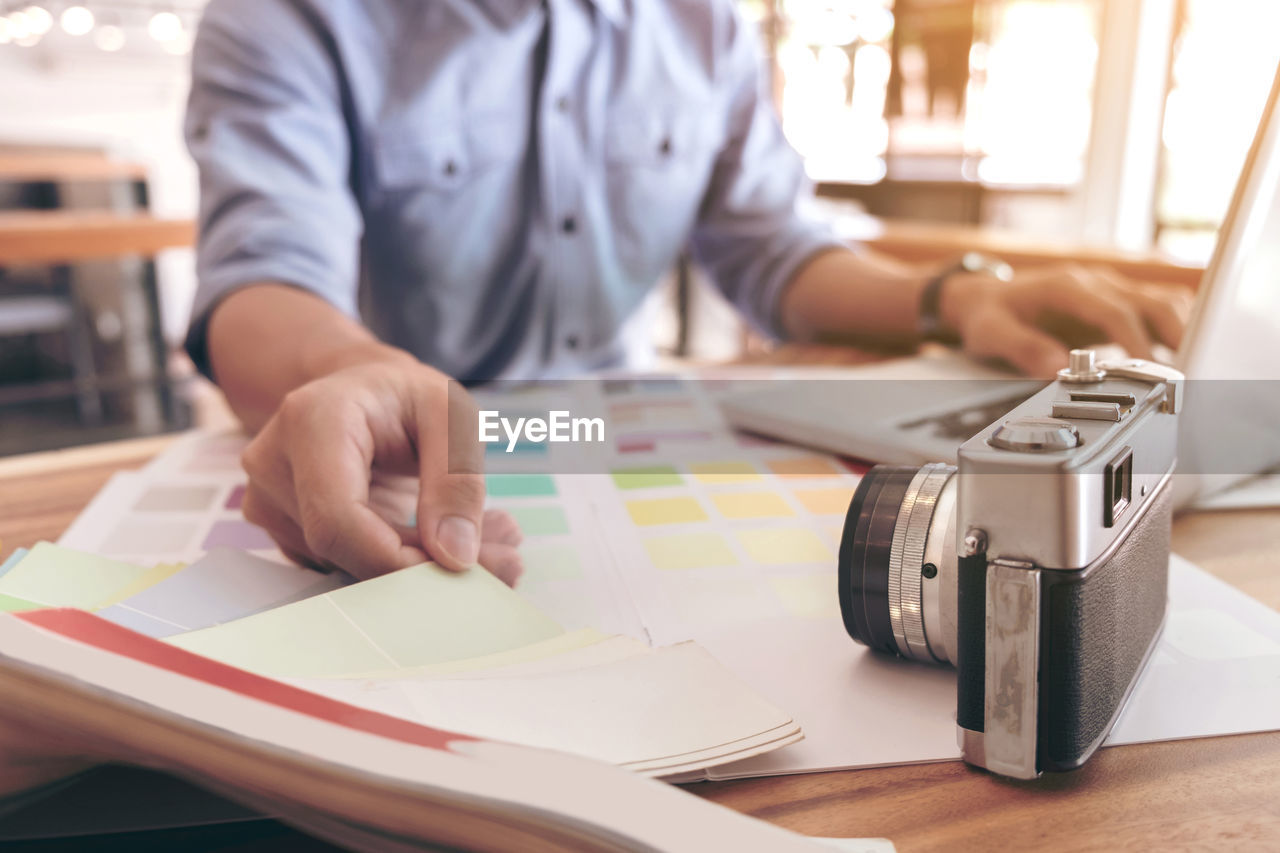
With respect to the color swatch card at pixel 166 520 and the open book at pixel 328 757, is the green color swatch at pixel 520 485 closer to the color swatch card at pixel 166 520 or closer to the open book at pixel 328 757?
the color swatch card at pixel 166 520

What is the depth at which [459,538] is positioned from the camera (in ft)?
1.24

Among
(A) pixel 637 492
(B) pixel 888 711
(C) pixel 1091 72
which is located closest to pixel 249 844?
(B) pixel 888 711

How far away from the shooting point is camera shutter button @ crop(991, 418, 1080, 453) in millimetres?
263

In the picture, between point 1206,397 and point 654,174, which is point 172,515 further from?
point 654,174

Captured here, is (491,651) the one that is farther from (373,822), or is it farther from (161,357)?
(161,357)

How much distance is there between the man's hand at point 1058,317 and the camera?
696mm

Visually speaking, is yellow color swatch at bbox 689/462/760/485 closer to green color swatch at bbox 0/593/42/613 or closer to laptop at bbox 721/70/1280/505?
laptop at bbox 721/70/1280/505

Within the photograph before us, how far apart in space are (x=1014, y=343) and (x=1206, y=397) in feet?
0.81

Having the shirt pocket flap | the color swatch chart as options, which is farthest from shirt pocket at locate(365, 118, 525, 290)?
the color swatch chart

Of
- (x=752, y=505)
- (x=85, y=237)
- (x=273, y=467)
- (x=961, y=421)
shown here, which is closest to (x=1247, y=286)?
(x=961, y=421)

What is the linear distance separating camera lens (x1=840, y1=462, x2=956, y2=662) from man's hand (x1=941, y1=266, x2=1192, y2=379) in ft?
1.37

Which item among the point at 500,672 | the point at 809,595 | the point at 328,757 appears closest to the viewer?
the point at 328,757

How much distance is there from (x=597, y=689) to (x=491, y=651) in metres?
0.05

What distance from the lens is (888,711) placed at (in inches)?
12.9
